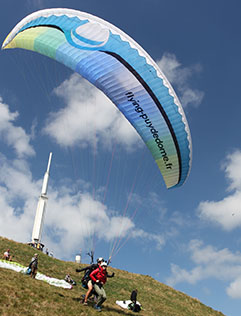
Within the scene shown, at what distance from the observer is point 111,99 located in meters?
13.8

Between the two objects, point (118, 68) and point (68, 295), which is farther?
point (118, 68)

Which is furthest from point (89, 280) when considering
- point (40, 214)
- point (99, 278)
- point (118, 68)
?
point (40, 214)

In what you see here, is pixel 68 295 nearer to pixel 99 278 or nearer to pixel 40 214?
pixel 99 278

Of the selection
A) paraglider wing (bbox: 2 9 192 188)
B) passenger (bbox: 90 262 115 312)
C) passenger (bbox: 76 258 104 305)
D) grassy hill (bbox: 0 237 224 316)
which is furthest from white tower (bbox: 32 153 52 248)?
passenger (bbox: 90 262 115 312)

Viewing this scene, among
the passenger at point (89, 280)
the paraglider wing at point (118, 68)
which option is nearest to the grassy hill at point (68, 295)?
the passenger at point (89, 280)

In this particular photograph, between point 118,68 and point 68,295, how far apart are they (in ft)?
32.8

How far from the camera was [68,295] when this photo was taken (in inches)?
447

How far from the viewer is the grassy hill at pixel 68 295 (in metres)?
8.81

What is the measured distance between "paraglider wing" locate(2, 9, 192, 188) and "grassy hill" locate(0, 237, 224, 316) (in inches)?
315

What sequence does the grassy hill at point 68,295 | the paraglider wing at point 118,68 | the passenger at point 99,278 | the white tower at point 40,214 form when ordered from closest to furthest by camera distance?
1. the grassy hill at point 68,295
2. the passenger at point 99,278
3. the paraglider wing at point 118,68
4. the white tower at point 40,214

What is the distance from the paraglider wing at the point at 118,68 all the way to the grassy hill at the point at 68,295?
26.2 ft

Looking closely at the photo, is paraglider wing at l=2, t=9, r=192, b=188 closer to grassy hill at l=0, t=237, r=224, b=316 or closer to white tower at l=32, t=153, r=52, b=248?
grassy hill at l=0, t=237, r=224, b=316

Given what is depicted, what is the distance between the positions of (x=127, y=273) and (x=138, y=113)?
2254cm

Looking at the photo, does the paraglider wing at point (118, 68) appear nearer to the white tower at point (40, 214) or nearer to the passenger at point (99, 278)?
the passenger at point (99, 278)
